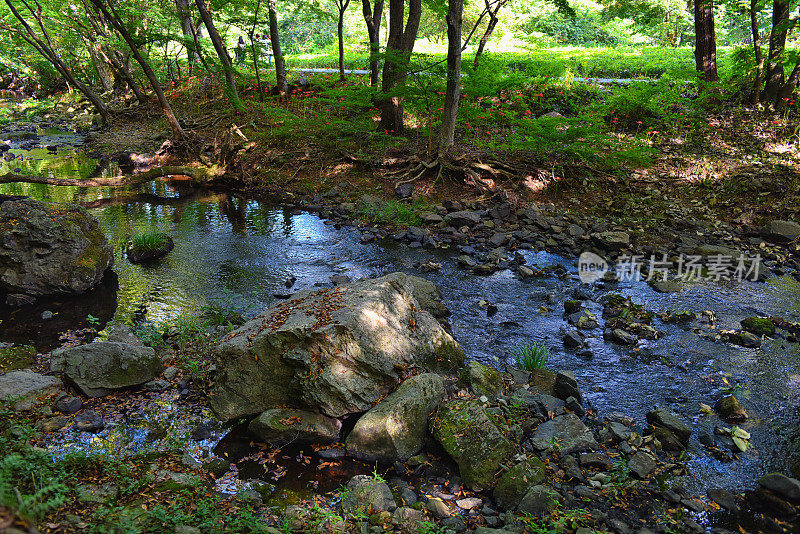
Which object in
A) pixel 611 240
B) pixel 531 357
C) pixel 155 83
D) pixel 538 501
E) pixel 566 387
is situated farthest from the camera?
pixel 155 83

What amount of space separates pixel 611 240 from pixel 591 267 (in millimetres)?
952

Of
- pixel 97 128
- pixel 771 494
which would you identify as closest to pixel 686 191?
pixel 771 494

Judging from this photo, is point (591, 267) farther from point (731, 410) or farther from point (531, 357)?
point (731, 410)

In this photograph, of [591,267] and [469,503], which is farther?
[591,267]

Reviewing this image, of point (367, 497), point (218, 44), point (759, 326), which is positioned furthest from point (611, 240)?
point (218, 44)

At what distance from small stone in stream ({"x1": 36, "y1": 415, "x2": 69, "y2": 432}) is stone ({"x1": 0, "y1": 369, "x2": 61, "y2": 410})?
285mm

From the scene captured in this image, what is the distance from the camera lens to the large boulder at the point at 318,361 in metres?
4.47

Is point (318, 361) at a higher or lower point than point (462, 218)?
lower

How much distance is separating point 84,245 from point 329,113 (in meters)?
9.96

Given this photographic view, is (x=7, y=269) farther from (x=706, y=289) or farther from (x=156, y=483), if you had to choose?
(x=706, y=289)

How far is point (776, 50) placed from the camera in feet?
37.4

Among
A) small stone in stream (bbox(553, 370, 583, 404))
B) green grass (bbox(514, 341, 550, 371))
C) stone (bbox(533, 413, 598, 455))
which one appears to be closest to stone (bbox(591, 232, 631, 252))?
green grass (bbox(514, 341, 550, 371))

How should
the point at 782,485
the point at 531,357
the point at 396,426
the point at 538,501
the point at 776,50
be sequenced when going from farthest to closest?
the point at 776,50, the point at 531,357, the point at 396,426, the point at 782,485, the point at 538,501

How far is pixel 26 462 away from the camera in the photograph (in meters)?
3.22
